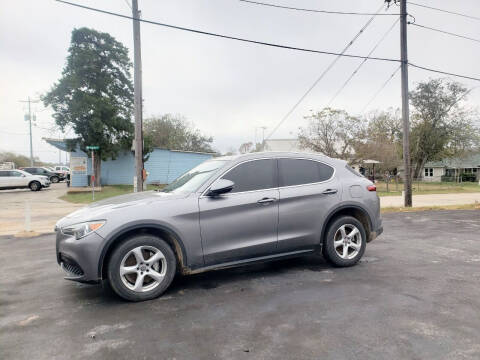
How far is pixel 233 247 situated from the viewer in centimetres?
409

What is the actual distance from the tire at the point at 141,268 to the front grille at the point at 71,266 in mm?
324

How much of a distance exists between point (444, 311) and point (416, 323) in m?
0.50

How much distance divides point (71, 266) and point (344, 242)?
366 centimetres

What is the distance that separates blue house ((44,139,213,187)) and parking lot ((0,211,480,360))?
874 inches

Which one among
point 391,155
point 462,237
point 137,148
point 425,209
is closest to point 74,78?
point 137,148

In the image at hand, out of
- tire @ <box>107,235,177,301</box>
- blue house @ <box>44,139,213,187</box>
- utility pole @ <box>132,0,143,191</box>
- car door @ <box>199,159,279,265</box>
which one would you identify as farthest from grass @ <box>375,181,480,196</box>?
tire @ <box>107,235,177,301</box>

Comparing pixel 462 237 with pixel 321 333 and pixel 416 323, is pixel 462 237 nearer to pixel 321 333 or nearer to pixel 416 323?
pixel 416 323

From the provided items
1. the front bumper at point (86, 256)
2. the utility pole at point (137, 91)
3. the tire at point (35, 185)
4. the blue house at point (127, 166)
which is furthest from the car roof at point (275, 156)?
the tire at point (35, 185)

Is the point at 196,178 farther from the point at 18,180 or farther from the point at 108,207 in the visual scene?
the point at 18,180

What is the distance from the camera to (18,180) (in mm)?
24859

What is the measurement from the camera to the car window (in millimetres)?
4332

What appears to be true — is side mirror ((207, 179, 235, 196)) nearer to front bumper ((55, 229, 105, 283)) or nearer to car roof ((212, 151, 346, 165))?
car roof ((212, 151, 346, 165))

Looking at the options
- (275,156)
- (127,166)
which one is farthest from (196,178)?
(127,166)

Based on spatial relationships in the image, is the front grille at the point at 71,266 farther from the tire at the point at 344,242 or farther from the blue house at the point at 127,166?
the blue house at the point at 127,166
